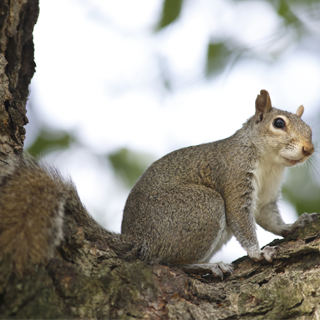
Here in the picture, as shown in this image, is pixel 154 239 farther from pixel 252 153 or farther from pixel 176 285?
pixel 252 153

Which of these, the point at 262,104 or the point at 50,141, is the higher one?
the point at 262,104

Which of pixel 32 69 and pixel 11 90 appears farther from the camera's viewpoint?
pixel 32 69

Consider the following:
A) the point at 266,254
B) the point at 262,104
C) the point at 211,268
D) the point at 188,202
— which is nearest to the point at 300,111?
the point at 262,104

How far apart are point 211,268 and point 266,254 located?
0.42 meters

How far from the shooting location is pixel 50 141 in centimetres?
481

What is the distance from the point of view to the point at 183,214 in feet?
9.68

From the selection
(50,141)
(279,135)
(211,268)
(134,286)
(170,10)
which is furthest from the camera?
(50,141)

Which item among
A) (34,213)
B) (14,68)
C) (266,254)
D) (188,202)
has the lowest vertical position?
(34,213)

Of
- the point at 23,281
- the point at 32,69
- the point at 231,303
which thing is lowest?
the point at 23,281

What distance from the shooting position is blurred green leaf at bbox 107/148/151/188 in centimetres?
511

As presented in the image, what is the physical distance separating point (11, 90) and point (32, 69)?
621 millimetres

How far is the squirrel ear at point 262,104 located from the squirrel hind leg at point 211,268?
5.46ft

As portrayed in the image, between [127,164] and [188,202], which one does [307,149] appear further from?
[127,164]

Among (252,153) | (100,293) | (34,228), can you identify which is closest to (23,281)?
(34,228)
